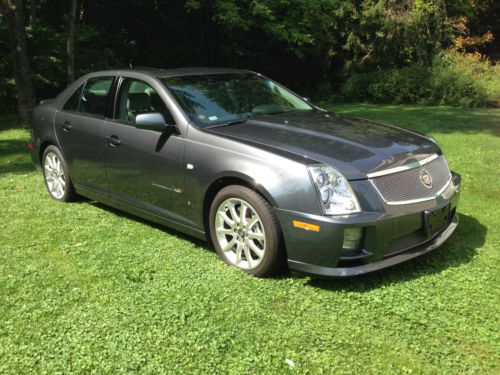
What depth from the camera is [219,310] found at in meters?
3.61

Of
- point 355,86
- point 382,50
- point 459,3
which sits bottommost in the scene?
point 355,86

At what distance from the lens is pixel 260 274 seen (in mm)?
4039

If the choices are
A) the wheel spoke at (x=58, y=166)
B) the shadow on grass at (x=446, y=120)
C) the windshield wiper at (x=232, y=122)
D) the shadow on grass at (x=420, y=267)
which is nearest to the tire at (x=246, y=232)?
the shadow on grass at (x=420, y=267)

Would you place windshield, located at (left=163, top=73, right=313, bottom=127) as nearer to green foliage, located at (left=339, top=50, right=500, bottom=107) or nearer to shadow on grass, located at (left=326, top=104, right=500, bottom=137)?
shadow on grass, located at (left=326, top=104, right=500, bottom=137)

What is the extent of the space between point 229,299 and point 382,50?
758 inches

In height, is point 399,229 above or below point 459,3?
below

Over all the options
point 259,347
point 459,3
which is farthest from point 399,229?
point 459,3

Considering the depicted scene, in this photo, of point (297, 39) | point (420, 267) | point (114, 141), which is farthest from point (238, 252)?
point (297, 39)

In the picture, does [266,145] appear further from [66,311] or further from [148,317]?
[66,311]

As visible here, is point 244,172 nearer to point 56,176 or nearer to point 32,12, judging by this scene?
point 56,176

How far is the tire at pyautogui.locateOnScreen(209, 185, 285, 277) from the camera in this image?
388 cm

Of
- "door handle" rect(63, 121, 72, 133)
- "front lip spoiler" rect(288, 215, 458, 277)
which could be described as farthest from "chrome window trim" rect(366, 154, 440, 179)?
"door handle" rect(63, 121, 72, 133)

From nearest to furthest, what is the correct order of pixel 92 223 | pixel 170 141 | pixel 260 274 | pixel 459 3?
pixel 260 274 < pixel 170 141 < pixel 92 223 < pixel 459 3

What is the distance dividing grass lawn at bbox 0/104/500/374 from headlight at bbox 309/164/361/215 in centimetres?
61
